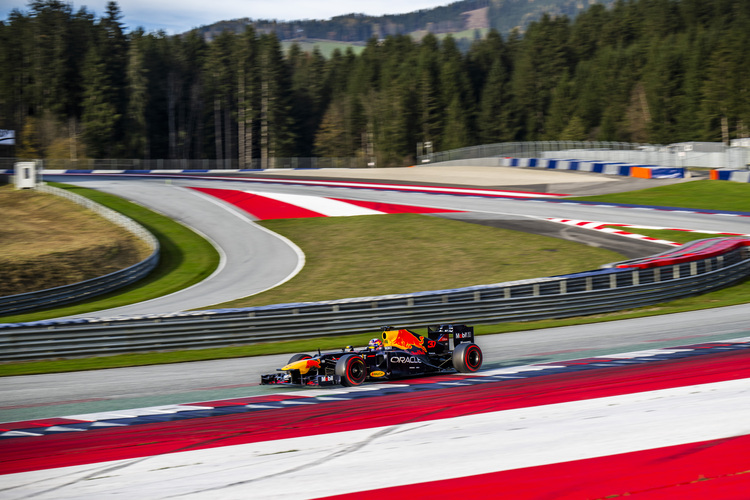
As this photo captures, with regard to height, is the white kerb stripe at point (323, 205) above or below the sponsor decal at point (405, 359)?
above

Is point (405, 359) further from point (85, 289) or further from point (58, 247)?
point (58, 247)

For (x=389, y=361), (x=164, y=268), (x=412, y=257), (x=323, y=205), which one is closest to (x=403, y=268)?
(x=412, y=257)

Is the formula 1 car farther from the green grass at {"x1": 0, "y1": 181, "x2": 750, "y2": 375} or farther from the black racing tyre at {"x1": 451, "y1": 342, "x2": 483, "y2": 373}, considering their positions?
the green grass at {"x1": 0, "y1": 181, "x2": 750, "y2": 375}

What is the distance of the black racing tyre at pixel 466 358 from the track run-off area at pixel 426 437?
0.70 feet

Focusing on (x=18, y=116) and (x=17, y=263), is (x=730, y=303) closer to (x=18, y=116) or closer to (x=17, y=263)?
(x=17, y=263)

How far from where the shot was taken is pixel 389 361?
1005 cm

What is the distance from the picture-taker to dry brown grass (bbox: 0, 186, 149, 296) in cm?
2408

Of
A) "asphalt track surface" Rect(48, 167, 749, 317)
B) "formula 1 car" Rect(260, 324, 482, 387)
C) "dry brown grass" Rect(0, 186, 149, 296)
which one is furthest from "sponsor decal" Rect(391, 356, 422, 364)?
"dry brown grass" Rect(0, 186, 149, 296)

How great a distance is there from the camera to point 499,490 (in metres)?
5.02

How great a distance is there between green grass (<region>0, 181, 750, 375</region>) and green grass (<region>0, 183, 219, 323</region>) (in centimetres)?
391

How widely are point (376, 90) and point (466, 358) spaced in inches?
4543

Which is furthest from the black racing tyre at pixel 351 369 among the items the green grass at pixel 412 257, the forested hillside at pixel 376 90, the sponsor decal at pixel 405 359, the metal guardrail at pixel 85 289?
the forested hillside at pixel 376 90

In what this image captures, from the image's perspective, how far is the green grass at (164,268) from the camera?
68.8 ft

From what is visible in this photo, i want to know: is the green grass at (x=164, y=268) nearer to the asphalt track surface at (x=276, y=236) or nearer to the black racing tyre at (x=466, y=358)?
the asphalt track surface at (x=276, y=236)
